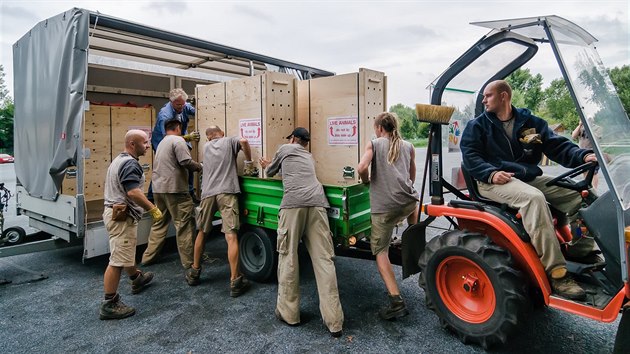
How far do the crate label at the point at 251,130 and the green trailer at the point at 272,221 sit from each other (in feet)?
1.47

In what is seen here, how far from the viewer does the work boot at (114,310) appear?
12.2 feet

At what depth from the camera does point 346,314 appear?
375 centimetres

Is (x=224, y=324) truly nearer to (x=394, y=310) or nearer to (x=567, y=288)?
(x=394, y=310)

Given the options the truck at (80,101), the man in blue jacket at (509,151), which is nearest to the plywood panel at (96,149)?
the truck at (80,101)

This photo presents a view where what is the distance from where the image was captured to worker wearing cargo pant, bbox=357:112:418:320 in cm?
364

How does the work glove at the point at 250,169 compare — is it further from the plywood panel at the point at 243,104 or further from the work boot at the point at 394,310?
the work boot at the point at 394,310

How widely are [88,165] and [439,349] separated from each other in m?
6.13

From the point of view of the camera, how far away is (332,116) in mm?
4188

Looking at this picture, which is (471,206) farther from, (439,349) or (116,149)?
(116,149)

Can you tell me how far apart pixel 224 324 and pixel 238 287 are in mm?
651

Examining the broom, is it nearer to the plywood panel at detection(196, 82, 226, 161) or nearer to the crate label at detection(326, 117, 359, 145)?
the crate label at detection(326, 117, 359, 145)

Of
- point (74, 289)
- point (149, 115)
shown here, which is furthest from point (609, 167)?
point (149, 115)

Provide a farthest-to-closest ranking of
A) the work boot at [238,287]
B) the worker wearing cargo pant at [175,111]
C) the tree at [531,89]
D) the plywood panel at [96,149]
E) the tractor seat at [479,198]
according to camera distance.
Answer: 1. the tree at [531,89]
2. the plywood panel at [96,149]
3. the worker wearing cargo pant at [175,111]
4. the work boot at [238,287]
5. the tractor seat at [479,198]

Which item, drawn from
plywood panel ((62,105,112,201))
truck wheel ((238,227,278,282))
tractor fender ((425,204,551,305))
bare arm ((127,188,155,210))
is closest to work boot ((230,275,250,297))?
truck wheel ((238,227,278,282))
